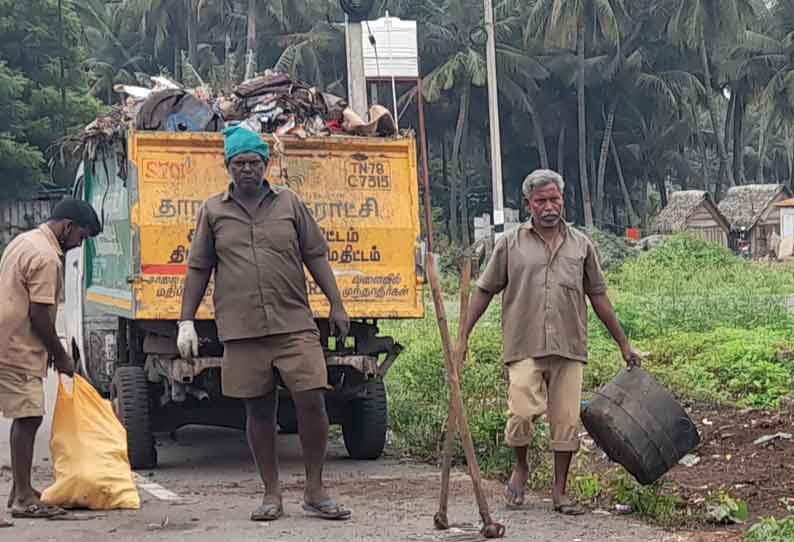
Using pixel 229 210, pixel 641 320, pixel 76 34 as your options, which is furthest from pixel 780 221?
pixel 229 210

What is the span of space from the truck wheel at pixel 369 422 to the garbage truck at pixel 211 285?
1 centimetres

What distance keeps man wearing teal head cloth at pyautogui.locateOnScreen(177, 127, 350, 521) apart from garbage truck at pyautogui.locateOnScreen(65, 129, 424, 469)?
160cm

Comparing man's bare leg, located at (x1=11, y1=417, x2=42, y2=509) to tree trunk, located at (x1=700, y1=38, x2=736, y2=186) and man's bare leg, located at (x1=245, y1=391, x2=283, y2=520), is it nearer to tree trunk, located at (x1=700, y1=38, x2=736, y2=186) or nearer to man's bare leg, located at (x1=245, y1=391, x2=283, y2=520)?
man's bare leg, located at (x1=245, y1=391, x2=283, y2=520)

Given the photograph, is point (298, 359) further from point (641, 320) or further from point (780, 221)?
point (780, 221)

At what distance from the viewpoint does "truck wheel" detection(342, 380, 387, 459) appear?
30.6 feet

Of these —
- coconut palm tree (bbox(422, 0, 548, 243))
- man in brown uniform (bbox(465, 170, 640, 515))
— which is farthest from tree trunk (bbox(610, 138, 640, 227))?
man in brown uniform (bbox(465, 170, 640, 515))

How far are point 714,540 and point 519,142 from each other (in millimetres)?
52417

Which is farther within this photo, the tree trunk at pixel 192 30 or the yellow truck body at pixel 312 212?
the tree trunk at pixel 192 30

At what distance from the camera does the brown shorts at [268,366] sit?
22.2ft

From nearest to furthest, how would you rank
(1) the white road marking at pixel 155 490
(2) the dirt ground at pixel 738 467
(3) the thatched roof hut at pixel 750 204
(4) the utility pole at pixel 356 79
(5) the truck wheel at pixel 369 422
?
(2) the dirt ground at pixel 738 467
(1) the white road marking at pixel 155 490
(5) the truck wheel at pixel 369 422
(4) the utility pole at pixel 356 79
(3) the thatched roof hut at pixel 750 204

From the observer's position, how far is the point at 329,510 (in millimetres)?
6855

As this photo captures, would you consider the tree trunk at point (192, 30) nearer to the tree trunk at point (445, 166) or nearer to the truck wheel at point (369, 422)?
the tree trunk at point (445, 166)

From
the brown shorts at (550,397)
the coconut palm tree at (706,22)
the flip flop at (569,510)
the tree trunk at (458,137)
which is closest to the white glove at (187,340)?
the brown shorts at (550,397)

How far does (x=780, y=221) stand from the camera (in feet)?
165
